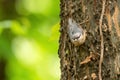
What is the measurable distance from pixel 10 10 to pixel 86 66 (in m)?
2.86

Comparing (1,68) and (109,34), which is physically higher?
(109,34)

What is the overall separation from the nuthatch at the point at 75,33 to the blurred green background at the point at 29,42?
1.84 m

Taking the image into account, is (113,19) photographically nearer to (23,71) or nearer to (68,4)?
(68,4)

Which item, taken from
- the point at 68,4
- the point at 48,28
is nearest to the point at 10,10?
the point at 48,28

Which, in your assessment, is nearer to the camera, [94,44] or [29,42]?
[94,44]

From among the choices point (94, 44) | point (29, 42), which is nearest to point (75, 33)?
point (94, 44)

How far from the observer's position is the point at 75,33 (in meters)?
1.99

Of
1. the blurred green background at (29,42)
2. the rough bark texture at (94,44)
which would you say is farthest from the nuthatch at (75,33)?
the blurred green background at (29,42)

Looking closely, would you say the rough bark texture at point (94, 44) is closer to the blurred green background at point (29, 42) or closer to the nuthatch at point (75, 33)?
the nuthatch at point (75, 33)

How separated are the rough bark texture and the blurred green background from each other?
1.84 metres

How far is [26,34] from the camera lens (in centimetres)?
416

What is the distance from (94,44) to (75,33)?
0.30ft

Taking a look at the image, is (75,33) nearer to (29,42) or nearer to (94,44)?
(94,44)

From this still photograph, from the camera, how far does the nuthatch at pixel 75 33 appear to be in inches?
77.7
